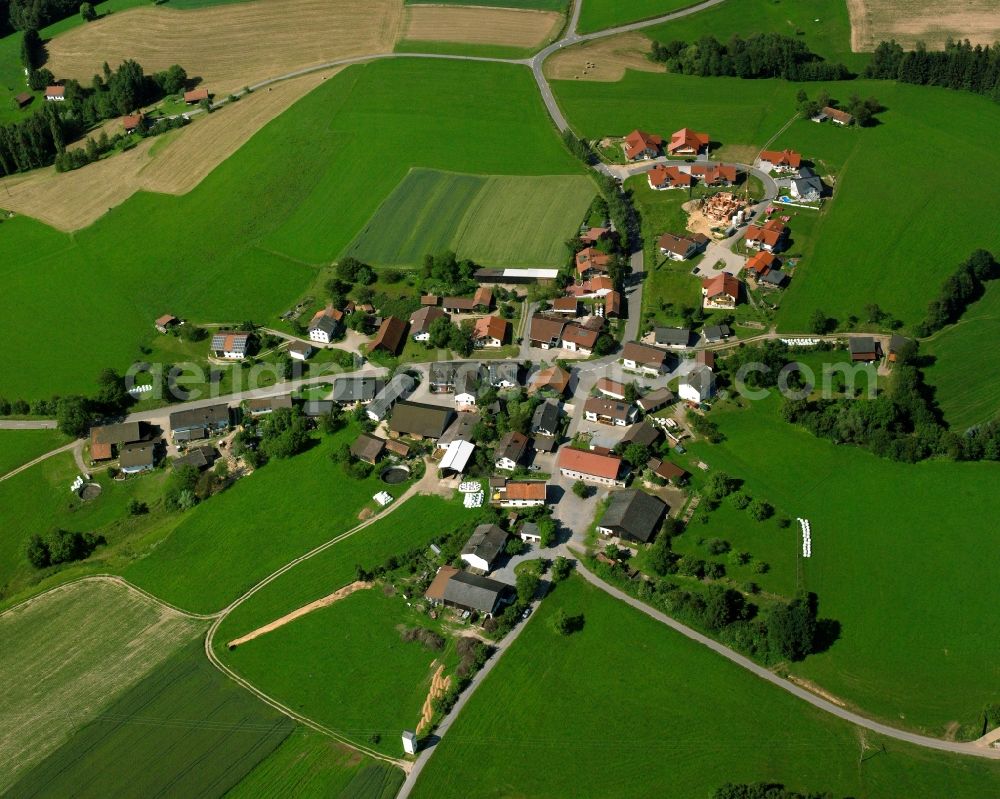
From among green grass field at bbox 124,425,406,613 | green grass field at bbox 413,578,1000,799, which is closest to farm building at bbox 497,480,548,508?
green grass field at bbox 124,425,406,613

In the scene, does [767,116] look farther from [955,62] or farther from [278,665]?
[278,665]

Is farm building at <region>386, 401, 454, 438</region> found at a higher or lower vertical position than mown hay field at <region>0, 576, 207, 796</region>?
higher

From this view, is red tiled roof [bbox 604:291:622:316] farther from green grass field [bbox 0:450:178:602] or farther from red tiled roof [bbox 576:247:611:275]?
green grass field [bbox 0:450:178:602]

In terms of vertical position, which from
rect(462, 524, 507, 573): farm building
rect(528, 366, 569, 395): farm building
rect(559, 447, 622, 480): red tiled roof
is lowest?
rect(462, 524, 507, 573): farm building

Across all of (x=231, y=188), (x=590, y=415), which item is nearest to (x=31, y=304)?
(x=231, y=188)

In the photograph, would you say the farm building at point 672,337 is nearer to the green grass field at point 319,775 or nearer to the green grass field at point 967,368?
the green grass field at point 967,368

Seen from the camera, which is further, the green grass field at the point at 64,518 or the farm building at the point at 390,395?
the farm building at the point at 390,395

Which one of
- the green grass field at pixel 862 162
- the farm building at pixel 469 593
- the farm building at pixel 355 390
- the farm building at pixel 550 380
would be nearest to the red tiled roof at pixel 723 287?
the green grass field at pixel 862 162
